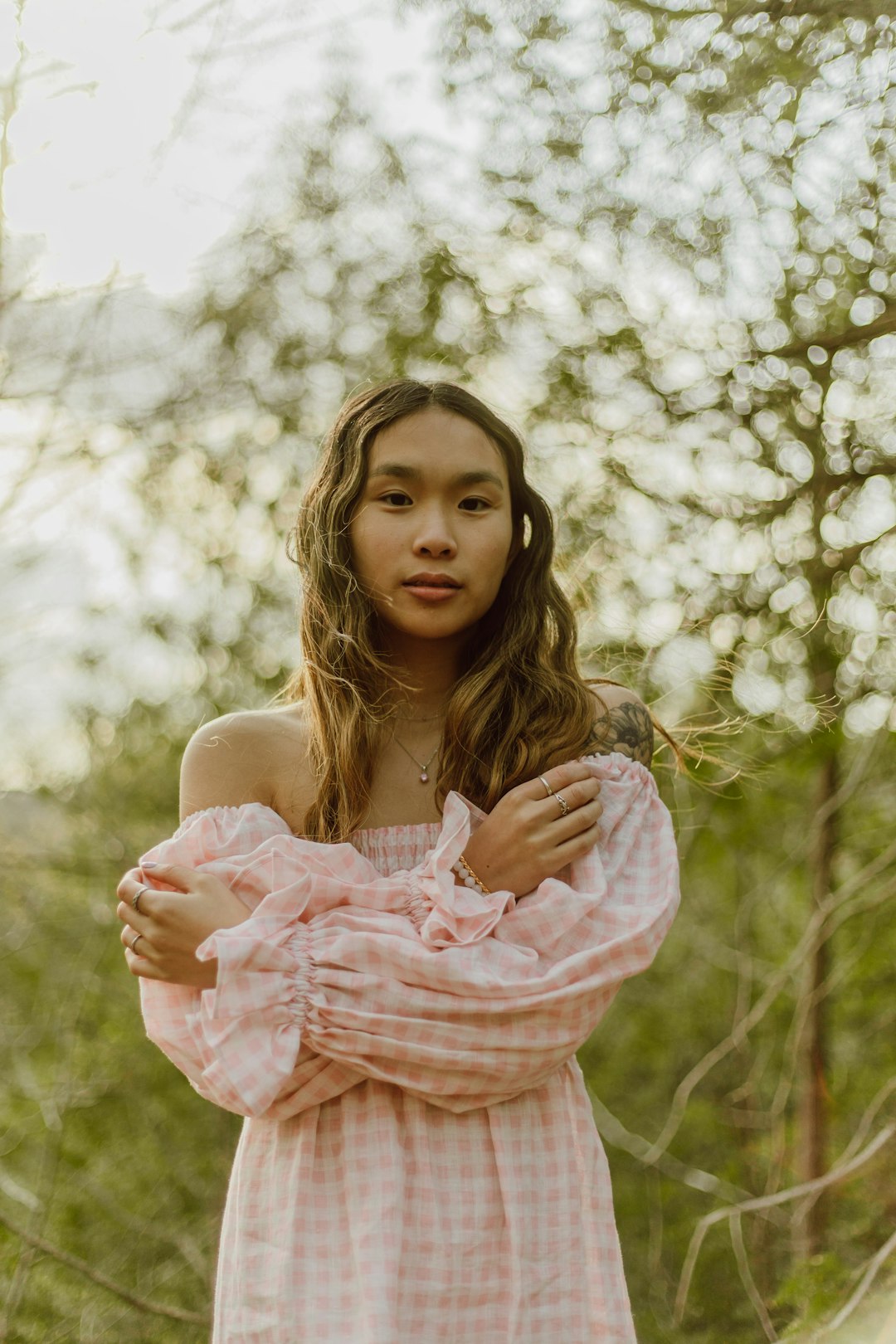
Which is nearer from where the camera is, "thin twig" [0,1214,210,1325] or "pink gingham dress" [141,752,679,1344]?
"pink gingham dress" [141,752,679,1344]

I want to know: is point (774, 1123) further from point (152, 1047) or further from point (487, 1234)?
point (487, 1234)

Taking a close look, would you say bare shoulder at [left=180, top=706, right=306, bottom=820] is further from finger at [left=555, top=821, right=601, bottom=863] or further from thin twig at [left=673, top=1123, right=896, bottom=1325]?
thin twig at [left=673, top=1123, right=896, bottom=1325]

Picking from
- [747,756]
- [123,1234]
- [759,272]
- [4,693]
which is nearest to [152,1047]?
[123,1234]

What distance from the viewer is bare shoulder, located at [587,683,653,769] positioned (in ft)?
5.84

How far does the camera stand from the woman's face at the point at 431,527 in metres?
1.70

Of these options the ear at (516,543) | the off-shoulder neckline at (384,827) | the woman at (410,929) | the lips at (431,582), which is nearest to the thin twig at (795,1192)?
the woman at (410,929)

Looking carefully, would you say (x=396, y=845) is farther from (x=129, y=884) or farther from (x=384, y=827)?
(x=129, y=884)

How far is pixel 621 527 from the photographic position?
308 centimetres

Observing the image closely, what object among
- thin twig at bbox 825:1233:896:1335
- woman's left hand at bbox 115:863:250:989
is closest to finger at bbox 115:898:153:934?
woman's left hand at bbox 115:863:250:989

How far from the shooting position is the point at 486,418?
184 cm

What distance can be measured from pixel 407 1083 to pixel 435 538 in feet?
2.44

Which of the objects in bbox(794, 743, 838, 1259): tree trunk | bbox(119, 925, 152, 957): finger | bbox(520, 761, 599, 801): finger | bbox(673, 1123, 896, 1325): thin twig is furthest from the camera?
bbox(794, 743, 838, 1259): tree trunk

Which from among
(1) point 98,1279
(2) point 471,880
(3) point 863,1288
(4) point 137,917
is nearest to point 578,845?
(2) point 471,880

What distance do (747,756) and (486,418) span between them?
1.44m
